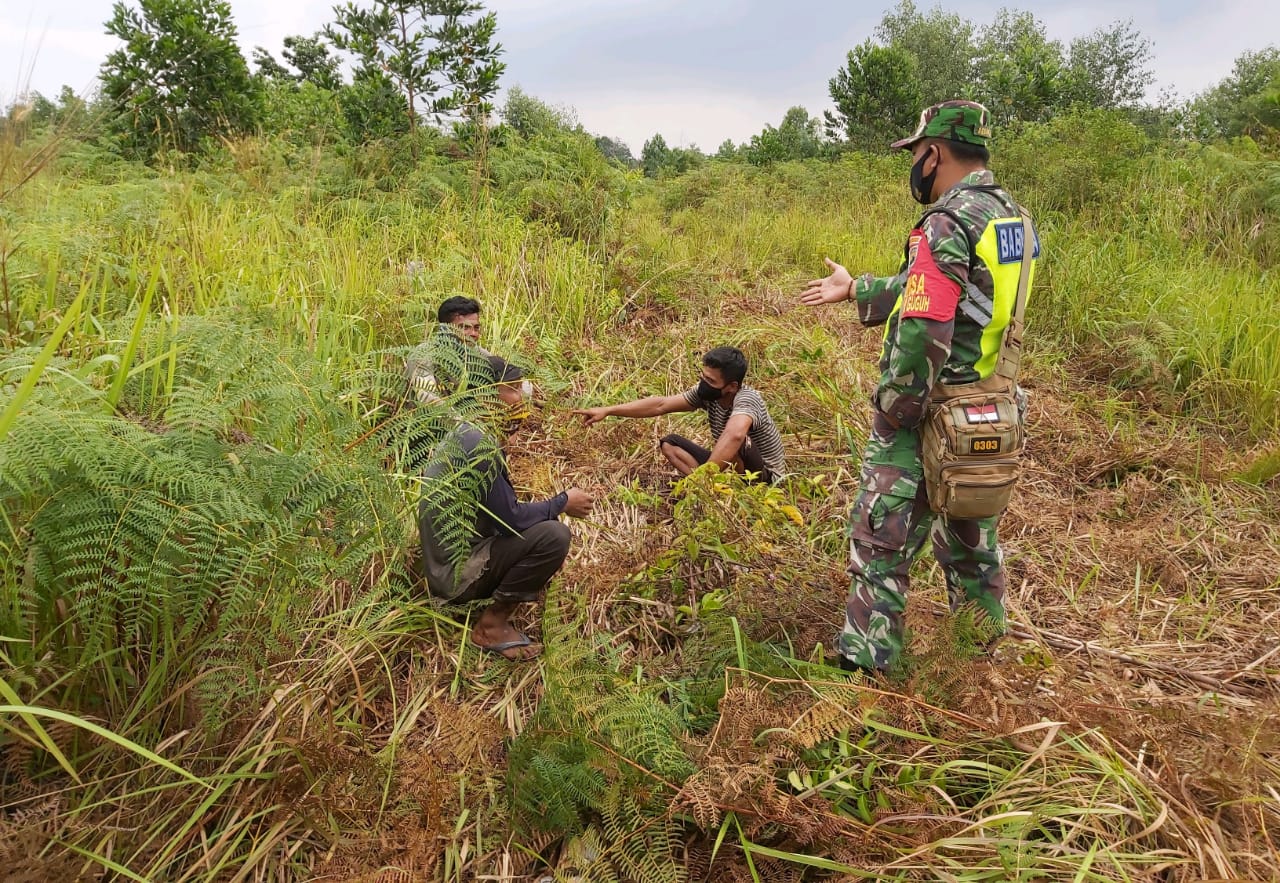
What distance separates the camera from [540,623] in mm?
2904

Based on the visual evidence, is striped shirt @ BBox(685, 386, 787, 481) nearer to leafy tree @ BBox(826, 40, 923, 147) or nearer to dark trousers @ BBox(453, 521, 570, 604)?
dark trousers @ BBox(453, 521, 570, 604)

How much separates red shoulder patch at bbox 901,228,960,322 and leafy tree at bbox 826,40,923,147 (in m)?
18.7

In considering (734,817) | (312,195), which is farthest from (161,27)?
(734,817)

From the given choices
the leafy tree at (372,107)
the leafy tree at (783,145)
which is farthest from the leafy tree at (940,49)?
the leafy tree at (372,107)

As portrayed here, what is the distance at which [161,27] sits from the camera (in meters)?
5.84

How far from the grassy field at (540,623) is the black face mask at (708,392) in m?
0.49

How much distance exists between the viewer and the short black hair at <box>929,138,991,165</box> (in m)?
2.38

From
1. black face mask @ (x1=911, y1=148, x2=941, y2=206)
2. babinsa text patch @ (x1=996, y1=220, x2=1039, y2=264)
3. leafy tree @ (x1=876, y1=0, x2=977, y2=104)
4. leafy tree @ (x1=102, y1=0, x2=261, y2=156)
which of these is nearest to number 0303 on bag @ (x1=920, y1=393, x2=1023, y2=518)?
babinsa text patch @ (x1=996, y1=220, x2=1039, y2=264)

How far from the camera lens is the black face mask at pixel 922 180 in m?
2.45

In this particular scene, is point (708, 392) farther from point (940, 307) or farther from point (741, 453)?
point (940, 307)

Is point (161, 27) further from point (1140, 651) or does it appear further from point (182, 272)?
point (1140, 651)

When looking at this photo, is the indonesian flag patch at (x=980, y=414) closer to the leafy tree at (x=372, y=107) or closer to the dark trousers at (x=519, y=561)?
the dark trousers at (x=519, y=561)

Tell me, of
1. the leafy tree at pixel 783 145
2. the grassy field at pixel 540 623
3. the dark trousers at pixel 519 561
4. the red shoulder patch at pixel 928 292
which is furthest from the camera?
the leafy tree at pixel 783 145

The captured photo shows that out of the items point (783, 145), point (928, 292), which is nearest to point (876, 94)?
point (783, 145)
